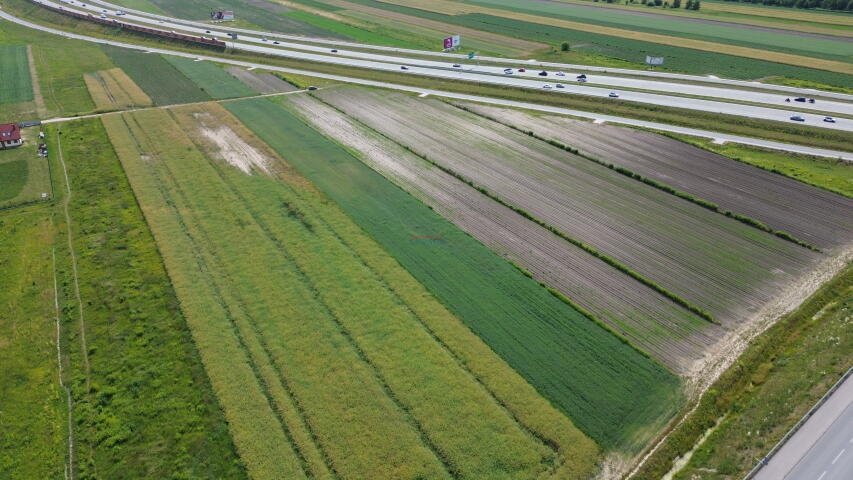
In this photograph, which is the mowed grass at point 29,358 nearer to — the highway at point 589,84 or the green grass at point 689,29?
the highway at point 589,84

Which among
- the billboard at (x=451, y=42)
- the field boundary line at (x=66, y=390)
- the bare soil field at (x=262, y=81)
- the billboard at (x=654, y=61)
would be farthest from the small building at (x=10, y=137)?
the billboard at (x=654, y=61)

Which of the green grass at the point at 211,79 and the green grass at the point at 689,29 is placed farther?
the green grass at the point at 689,29

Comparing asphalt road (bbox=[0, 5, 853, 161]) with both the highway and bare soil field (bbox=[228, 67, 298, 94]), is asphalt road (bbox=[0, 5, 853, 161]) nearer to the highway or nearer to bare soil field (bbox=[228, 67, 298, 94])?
bare soil field (bbox=[228, 67, 298, 94])

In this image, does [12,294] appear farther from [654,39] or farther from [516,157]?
[654,39]

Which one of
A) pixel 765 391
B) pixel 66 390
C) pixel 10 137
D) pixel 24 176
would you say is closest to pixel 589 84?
pixel 765 391

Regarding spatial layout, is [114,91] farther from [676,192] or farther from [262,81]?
[676,192]

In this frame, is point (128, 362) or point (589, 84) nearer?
point (128, 362)
